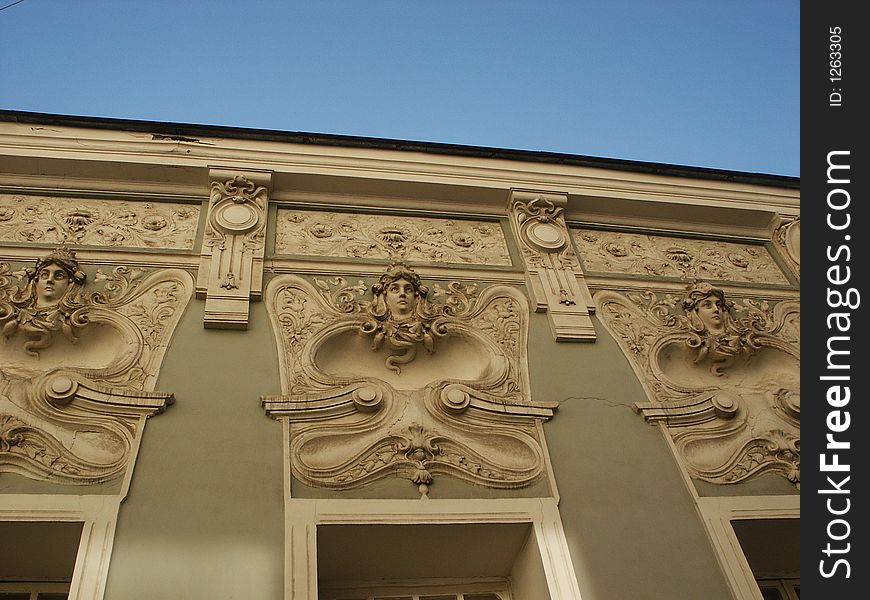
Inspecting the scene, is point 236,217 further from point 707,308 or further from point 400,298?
point 707,308

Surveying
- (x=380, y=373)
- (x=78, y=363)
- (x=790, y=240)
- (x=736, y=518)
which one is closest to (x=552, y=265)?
(x=380, y=373)

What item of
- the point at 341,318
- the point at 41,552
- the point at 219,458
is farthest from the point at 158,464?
the point at 341,318

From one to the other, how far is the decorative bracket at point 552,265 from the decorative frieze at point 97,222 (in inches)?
111

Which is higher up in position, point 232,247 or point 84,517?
point 232,247

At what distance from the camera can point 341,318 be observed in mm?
5703

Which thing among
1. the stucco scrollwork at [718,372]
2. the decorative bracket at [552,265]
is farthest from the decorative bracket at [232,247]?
the stucco scrollwork at [718,372]

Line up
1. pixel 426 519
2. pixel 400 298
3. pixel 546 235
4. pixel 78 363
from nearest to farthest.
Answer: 1. pixel 426 519
2. pixel 78 363
3. pixel 400 298
4. pixel 546 235

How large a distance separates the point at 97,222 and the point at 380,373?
2789mm

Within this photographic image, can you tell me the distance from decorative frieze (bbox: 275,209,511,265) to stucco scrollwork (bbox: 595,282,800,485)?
3.93 ft

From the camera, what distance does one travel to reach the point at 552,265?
21.6 ft

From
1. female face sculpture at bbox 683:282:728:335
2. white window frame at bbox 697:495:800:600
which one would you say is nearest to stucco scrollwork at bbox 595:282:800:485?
female face sculpture at bbox 683:282:728:335

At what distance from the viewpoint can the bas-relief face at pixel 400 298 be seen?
5711mm
